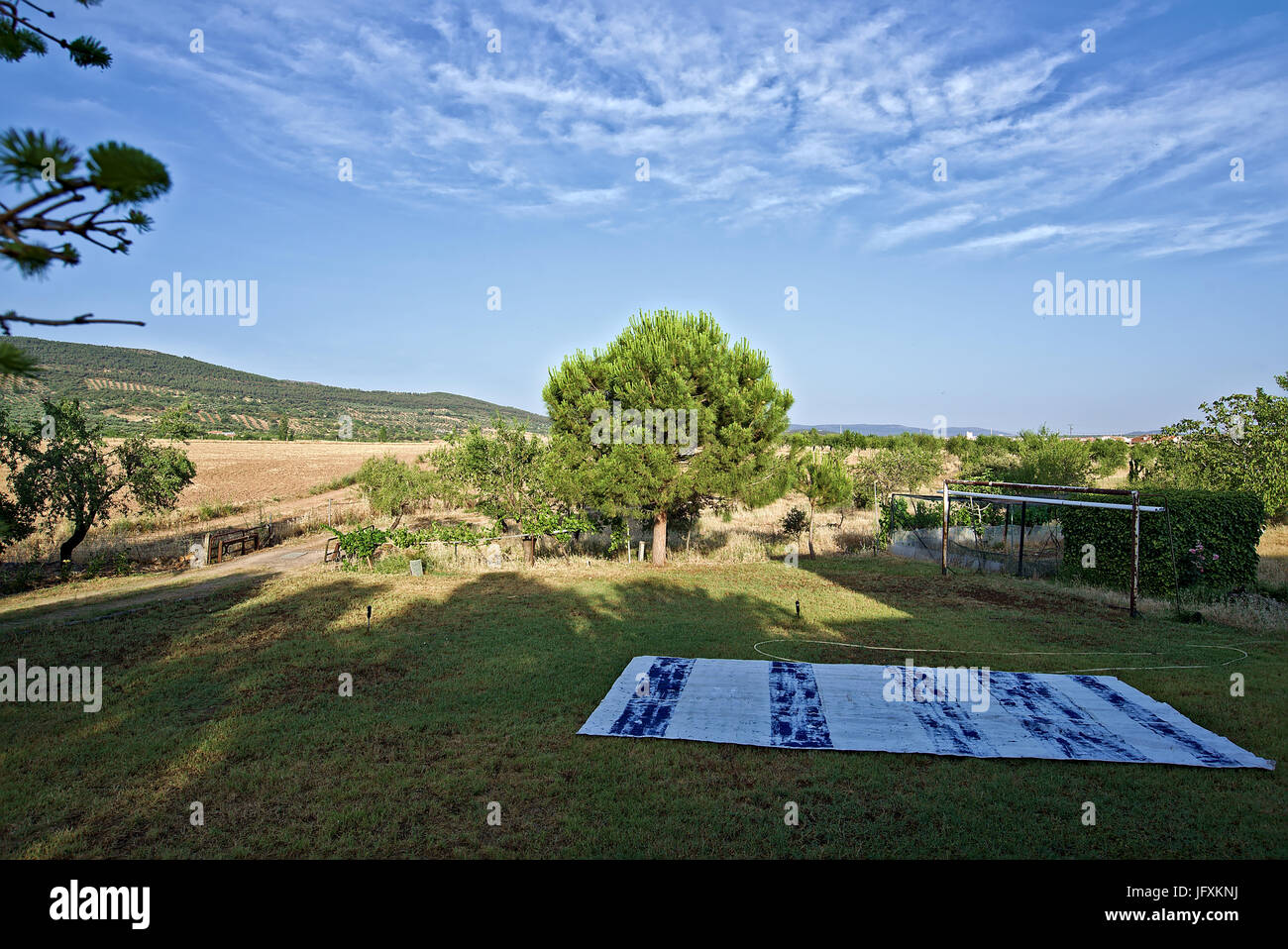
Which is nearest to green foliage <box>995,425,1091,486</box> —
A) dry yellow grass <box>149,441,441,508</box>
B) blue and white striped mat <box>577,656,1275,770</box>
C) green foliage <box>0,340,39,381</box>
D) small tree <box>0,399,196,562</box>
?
blue and white striped mat <box>577,656,1275,770</box>

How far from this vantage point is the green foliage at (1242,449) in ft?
52.9

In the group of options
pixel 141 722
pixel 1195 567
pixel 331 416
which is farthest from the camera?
pixel 331 416

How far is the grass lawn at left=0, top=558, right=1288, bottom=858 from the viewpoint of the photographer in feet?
15.6

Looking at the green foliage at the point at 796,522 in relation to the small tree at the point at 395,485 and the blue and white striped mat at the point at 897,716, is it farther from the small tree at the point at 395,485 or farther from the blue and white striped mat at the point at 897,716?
the blue and white striped mat at the point at 897,716

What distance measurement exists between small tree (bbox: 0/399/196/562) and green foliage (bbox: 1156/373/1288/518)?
2888 centimetres

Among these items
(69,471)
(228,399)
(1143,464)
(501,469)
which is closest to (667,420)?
(501,469)

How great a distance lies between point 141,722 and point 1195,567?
57.5 feet

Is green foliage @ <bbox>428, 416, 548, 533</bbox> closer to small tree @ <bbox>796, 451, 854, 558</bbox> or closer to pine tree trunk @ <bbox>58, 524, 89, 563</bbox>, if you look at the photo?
small tree @ <bbox>796, 451, 854, 558</bbox>

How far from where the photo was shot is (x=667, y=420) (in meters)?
16.6

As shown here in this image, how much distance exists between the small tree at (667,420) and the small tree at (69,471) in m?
11.7

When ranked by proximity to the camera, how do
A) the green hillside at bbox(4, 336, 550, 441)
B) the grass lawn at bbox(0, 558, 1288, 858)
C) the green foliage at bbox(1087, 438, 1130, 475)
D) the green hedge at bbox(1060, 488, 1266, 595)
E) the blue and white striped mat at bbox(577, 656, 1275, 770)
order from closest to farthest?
the grass lawn at bbox(0, 558, 1288, 858)
the blue and white striped mat at bbox(577, 656, 1275, 770)
the green hedge at bbox(1060, 488, 1266, 595)
the green foliage at bbox(1087, 438, 1130, 475)
the green hillside at bbox(4, 336, 550, 441)
